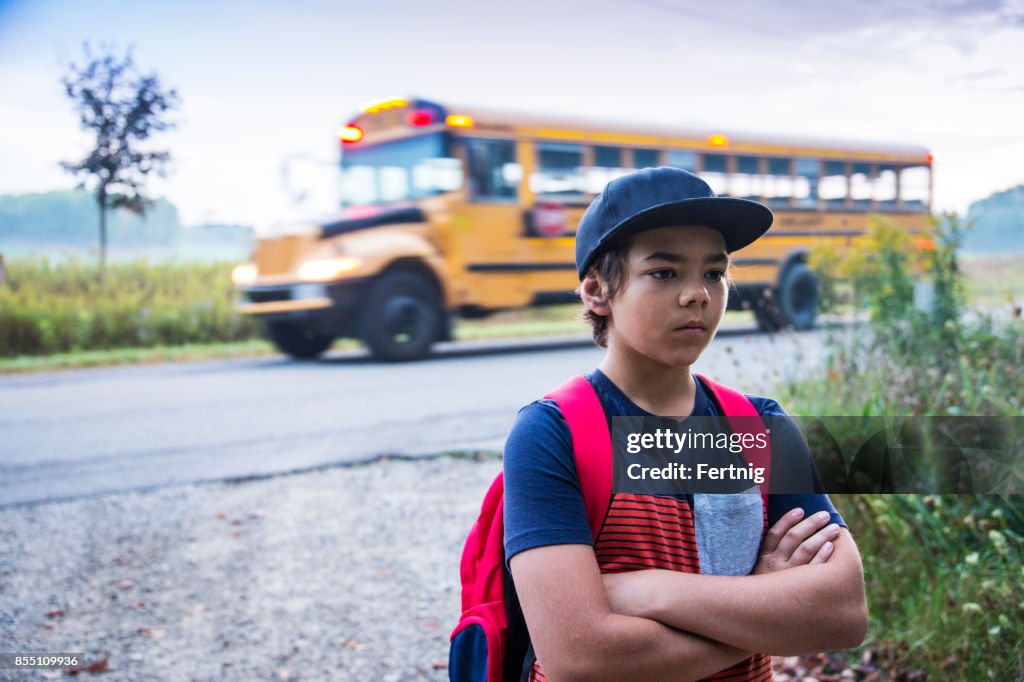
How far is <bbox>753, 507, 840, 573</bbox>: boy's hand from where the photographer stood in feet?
3.72

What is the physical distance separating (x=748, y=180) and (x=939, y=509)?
522 centimetres

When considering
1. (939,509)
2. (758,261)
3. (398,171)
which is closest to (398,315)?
(398,171)

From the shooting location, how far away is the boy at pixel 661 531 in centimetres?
106

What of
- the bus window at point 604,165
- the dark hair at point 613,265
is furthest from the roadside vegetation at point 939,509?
the bus window at point 604,165

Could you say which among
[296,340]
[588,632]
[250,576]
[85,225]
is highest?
[85,225]

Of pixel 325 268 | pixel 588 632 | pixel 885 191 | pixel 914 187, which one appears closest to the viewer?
pixel 588 632

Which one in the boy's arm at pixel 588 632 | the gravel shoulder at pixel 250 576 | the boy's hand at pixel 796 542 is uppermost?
the boy's hand at pixel 796 542

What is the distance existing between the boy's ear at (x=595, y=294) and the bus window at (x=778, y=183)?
650 centimetres

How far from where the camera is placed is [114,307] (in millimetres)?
4988

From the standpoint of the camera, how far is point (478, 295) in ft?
23.2

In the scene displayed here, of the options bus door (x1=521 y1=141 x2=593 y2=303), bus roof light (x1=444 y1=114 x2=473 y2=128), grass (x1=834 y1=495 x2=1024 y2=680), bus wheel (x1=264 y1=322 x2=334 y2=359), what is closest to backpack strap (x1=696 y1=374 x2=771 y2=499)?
grass (x1=834 y1=495 x2=1024 y2=680)

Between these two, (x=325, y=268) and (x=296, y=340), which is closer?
(x=296, y=340)

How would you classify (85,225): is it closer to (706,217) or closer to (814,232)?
(706,217)

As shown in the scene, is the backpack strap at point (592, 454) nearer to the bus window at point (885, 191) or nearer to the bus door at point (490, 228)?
the bus window at point (885, 191)
